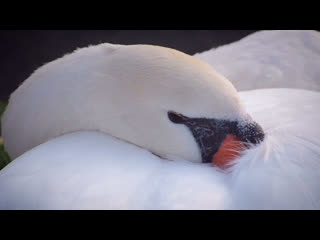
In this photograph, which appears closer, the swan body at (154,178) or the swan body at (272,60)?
the swan body at (154,178)

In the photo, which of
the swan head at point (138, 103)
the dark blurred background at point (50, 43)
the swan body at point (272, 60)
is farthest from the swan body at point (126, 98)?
the dark blurred background at point (50, 43)

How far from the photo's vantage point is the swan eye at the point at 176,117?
51.6 inches

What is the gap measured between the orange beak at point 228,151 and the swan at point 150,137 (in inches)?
0.5

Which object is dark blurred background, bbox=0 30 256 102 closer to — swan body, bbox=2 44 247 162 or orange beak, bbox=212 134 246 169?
swan body, bbox=2 44 247 162

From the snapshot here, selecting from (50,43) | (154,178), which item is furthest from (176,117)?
(50,43)

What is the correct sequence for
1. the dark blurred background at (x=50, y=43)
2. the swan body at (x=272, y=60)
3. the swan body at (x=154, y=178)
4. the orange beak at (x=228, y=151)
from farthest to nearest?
1. the dark blurred background at (x=50, y=43)
2. the swan body at (x=272, y=60)
3. the orange beak at (x=228, y=151)
4. the swan body at (x=154, y=178)

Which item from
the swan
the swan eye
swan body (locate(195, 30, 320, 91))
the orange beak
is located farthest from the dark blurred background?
the orange beak

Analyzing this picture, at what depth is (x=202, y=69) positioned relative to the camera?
1319 millimetres

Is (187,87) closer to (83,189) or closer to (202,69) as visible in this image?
(202,69)

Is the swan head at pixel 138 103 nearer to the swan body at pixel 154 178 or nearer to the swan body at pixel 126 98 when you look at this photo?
the swan body at pixel 126 98

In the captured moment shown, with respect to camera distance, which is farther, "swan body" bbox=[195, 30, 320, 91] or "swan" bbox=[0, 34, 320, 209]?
"swan body" bbox=[195, 30, 320, 91]

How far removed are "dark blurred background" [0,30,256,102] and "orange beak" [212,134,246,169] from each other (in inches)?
78.3

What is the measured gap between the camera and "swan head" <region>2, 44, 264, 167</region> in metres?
1.28
